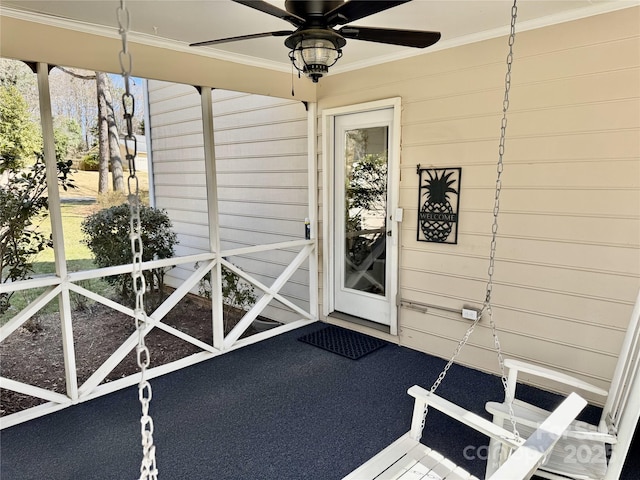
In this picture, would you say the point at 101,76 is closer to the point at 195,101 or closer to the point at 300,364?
the point at 195,101

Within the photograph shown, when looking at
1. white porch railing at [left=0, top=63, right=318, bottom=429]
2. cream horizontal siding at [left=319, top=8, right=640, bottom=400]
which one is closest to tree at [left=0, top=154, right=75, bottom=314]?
white porch railing at [left=0, top=63, right=318, bottom=429]

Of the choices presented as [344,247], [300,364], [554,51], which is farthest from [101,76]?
[554,51]

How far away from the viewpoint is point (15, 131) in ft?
10.2

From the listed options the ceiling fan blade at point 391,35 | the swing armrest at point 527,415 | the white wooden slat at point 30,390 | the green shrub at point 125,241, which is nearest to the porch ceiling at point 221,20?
the ceiling fan blade at point 391,35

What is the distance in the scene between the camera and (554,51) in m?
2.72

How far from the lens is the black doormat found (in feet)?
12.0

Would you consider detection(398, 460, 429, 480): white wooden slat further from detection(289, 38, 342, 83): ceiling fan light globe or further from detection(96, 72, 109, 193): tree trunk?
detection(96, 72, 109, 193): tree trunk

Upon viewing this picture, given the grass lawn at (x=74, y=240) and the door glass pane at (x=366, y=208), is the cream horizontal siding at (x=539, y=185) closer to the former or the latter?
the door glass pane at (x=366, y=208)

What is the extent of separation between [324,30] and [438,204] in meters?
1.91

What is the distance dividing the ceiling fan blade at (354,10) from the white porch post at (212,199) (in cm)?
182

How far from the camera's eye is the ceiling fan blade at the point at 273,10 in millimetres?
1682

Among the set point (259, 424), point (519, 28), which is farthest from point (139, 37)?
point (259, 424)

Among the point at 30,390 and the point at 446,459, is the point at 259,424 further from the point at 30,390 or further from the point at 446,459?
the point at 30,390

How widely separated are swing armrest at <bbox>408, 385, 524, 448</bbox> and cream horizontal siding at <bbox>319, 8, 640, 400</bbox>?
140 cm
